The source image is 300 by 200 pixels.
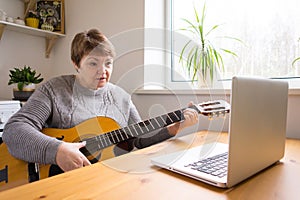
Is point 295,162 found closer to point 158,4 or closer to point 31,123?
point 31,123

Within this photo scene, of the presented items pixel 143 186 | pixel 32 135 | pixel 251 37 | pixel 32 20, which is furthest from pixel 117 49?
pixel 32 20

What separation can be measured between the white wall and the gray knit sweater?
17cm

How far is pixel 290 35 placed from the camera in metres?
1.33

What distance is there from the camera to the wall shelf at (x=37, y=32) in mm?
1736

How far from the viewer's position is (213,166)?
1.98 feet

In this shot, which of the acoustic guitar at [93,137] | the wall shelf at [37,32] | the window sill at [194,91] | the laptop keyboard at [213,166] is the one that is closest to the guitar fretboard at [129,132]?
the acoustic guitar at [93,137]

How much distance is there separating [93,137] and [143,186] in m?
Answer: 0.65

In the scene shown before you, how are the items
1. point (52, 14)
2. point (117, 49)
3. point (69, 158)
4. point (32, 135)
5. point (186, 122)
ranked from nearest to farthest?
1. point (69, 158)
2. point (32, 135)
3. point (186, 122)
4. point (117, 49)
5. point (52, 14)

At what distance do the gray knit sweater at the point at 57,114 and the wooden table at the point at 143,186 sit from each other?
396mm

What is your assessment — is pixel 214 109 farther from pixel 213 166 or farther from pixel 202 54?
pixel 202 54

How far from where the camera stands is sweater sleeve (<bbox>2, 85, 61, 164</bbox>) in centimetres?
92

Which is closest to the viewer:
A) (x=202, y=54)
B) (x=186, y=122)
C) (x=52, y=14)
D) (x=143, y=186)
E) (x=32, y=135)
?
(x=143, y=186)

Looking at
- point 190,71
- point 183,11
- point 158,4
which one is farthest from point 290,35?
point 158,4

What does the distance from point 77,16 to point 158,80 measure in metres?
1.02
